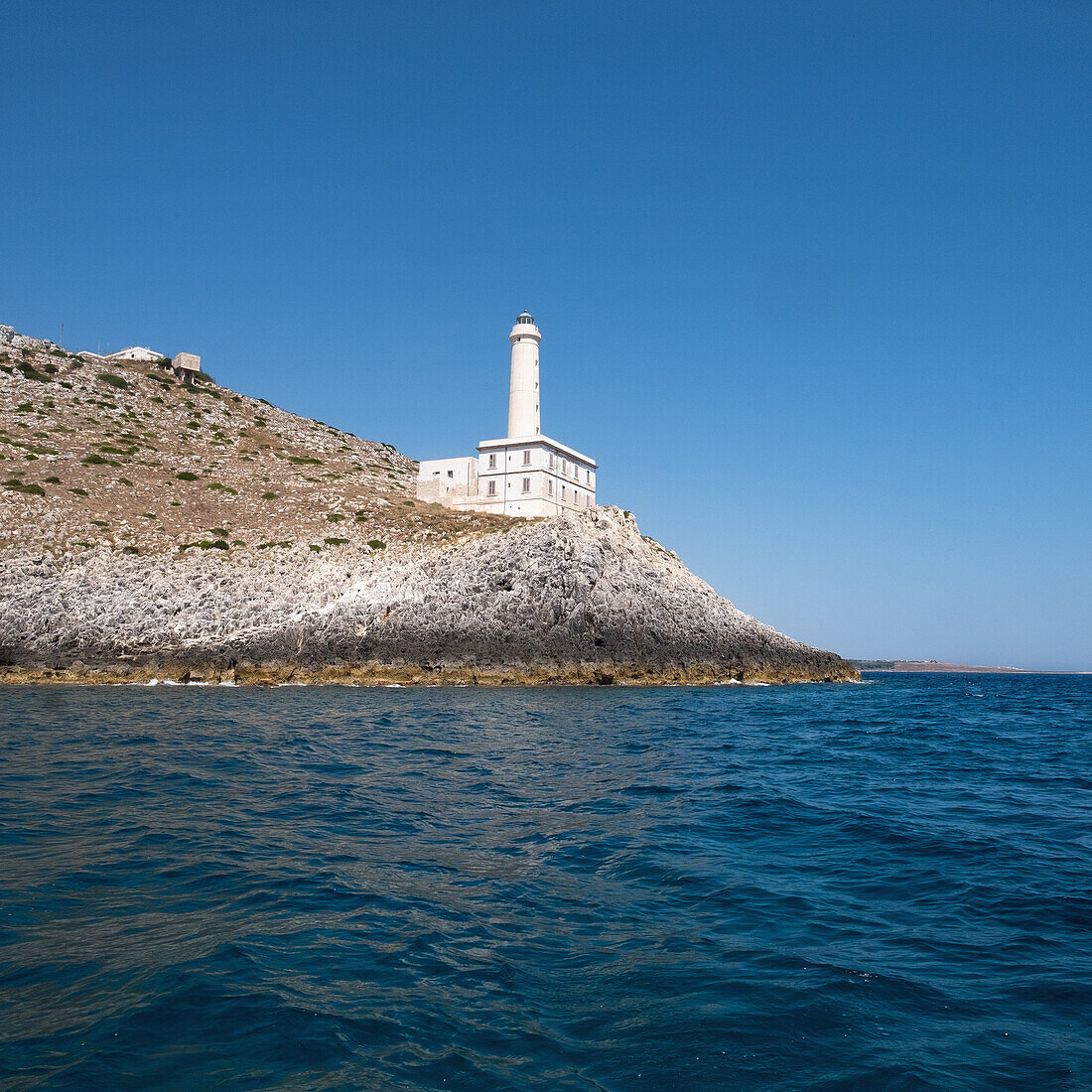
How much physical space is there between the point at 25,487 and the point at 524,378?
3614 cm

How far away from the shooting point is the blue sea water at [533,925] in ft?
17.2

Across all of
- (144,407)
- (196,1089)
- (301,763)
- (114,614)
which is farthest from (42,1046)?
(144,407)

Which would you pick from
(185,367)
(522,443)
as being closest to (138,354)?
(185,367)

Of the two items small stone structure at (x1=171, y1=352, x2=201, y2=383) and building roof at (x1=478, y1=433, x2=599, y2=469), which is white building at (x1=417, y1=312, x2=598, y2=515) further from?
small stone structure at (x1=171, y1=352, x2=201, y2=383)

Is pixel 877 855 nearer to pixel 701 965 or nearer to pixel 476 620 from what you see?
pixel 701 965

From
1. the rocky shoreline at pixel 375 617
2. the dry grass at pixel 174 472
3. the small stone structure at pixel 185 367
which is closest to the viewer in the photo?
the rocky shoreline at pixel 375 617

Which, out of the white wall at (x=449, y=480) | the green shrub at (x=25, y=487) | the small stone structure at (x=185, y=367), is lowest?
the green shrub at (x=25, y=487)

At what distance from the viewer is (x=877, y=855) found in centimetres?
1055

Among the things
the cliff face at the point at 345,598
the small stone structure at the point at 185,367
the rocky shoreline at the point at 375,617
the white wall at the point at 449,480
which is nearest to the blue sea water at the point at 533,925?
the rocky shoreline at the point at 375,617

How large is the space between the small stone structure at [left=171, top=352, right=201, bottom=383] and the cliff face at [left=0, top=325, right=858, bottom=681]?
35496 mm

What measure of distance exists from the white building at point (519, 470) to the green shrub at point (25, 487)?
26.7 meters

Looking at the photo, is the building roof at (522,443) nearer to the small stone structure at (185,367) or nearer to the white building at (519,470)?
the white building at (519,470)

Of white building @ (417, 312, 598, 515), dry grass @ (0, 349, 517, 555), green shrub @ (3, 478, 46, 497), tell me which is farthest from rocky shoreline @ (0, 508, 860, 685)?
white building @ (417, 312, 598, 515)

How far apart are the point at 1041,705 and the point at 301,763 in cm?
4455
